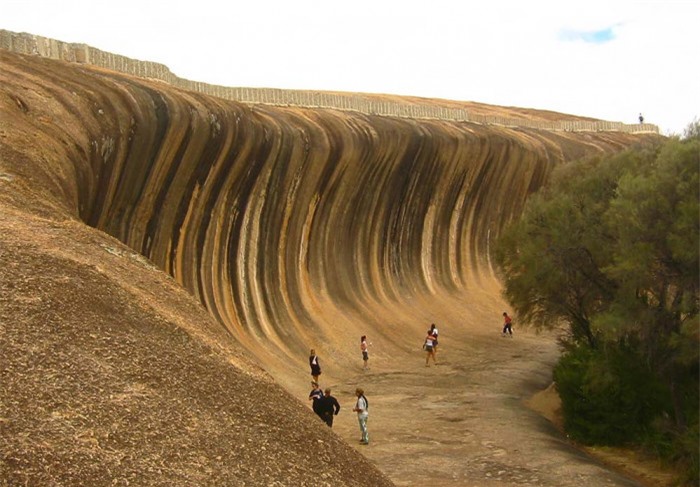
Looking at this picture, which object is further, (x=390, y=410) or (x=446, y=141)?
(x=446, y=141)

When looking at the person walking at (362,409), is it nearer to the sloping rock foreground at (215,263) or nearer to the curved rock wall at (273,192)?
the sloping rock foreground at (215,263)

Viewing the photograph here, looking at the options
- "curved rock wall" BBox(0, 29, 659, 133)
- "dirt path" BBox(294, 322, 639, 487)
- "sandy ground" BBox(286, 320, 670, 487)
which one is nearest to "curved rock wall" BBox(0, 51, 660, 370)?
"curved rock wall" BBox(0, 29, 659, 133)

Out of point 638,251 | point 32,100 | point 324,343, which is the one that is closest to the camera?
point 32,100

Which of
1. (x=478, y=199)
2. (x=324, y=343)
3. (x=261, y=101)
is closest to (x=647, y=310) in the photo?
(x=324, y=343)

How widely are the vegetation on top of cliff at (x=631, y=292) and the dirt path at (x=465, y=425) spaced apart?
1689 mm

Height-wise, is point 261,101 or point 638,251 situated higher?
point 261,101

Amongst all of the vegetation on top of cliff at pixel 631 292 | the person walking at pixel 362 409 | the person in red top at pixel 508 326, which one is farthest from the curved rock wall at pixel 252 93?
the vegetation on top of cliff at pixel 631 292

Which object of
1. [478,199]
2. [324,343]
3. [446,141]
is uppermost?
[446,141]

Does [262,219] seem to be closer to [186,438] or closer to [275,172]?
[275,172]

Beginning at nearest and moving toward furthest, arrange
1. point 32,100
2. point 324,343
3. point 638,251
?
1. point 32,100
2. point 638,251
3. point 324,343

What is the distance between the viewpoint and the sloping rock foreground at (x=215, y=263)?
8383 millimetres

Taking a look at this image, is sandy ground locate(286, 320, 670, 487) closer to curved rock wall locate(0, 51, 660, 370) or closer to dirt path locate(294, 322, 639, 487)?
dirt path locate(294, 322, 639, 487)

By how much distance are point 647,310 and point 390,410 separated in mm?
6707

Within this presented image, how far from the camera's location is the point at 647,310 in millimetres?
20031
